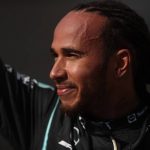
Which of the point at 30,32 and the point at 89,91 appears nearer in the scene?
the point at 89,91

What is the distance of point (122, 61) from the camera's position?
971 millimetres

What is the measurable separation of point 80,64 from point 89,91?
0.06m

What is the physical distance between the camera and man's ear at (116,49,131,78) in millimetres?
962

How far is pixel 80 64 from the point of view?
936mm

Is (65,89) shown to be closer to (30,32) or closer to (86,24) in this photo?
(86,24)

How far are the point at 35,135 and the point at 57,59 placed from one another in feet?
0.59

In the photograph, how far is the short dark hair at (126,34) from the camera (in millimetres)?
955

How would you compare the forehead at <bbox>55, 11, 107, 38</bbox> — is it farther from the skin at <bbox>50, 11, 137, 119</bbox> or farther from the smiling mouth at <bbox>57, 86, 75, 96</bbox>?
the smiling mouth at <bbox>57, 86, 75, 96</bbox>

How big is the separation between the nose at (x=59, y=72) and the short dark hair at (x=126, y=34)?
98 millimetres

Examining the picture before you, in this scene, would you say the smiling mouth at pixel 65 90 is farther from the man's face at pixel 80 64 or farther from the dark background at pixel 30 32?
the dark background at pixel 30 32

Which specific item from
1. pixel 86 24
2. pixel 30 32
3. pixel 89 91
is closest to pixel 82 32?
pixel 86 24

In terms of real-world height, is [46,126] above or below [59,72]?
below

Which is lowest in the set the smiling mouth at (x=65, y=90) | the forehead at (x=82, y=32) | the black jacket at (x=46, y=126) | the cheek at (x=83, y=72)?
the black jacket at (x=46, y=126)

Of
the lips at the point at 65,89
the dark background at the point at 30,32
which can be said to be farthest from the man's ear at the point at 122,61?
the dark background at the point at 30,32
